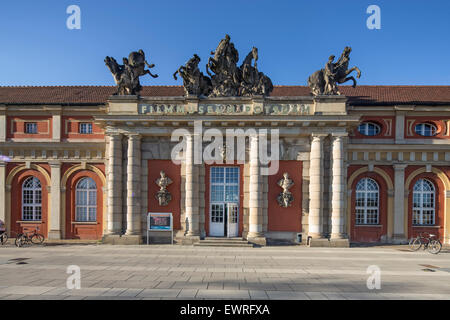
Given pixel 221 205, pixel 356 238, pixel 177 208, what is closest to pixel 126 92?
pixel 177 208

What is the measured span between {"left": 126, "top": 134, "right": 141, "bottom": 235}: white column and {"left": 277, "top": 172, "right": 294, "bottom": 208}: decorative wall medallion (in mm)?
9062

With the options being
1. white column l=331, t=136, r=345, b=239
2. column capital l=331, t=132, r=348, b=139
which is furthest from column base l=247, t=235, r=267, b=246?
column capital l=331, t=132, r=348, b=139

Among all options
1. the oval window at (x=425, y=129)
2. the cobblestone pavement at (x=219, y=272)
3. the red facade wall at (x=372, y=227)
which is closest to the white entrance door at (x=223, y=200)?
the cobblestone pavement at (x=219, y=272)

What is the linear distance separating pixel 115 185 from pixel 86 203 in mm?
4445

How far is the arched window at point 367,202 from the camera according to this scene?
19.1m

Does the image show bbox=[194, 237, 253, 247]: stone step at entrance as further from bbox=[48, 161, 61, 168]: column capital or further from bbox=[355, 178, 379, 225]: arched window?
bbox=[48, 161, 61, 168]: column capital

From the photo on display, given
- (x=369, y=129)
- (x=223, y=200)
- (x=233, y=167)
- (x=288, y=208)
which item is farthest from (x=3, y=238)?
(x=369, y=129)

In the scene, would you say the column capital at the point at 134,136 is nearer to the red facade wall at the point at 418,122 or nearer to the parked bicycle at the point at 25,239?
the parked bicycle at the point at 25,239

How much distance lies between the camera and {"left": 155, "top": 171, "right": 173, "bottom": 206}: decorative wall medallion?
17516mm

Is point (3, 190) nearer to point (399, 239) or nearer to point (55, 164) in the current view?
point (55, 164)

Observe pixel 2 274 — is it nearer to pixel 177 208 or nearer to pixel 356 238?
pixel 177 208

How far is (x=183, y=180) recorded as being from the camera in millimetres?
17828

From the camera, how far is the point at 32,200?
65.7 feet
